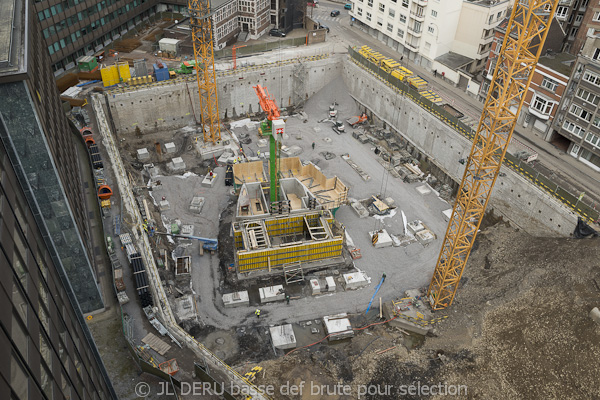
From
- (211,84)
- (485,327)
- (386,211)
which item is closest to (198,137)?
(211,84)

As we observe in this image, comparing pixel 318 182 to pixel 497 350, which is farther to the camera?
pixel 318 182

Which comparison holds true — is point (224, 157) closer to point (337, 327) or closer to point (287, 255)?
point (287, 255)

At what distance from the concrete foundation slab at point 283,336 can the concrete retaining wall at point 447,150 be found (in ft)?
103

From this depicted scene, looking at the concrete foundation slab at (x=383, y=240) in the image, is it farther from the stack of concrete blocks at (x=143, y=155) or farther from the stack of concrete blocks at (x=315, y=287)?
the stack of concrete blocks at (x=143, y=155)

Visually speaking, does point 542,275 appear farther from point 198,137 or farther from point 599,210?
point 198,137

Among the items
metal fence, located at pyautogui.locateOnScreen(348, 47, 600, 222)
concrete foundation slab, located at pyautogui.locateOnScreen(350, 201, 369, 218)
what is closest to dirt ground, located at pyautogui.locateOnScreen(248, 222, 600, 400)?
metal fence, located at pyautogui.locateOnScreen(348, 47, 600, 222)

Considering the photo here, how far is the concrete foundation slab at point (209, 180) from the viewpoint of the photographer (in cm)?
6153

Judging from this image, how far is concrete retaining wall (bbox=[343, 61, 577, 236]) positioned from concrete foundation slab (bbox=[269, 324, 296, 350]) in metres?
31.3

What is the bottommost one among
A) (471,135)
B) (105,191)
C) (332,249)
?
(332,249)

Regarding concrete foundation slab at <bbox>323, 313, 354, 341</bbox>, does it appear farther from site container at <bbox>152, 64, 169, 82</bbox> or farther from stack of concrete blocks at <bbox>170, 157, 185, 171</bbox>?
site container at <bbox>152, 64, 169, 82</bbox>

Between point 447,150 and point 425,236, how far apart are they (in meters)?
16.1

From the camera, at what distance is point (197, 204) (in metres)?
57.5

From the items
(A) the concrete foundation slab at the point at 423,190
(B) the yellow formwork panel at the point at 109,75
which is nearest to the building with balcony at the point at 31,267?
(B) the yellow formwork panel at the point at 109,75

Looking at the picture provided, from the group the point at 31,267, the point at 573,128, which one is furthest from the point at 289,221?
the point at 573,128
